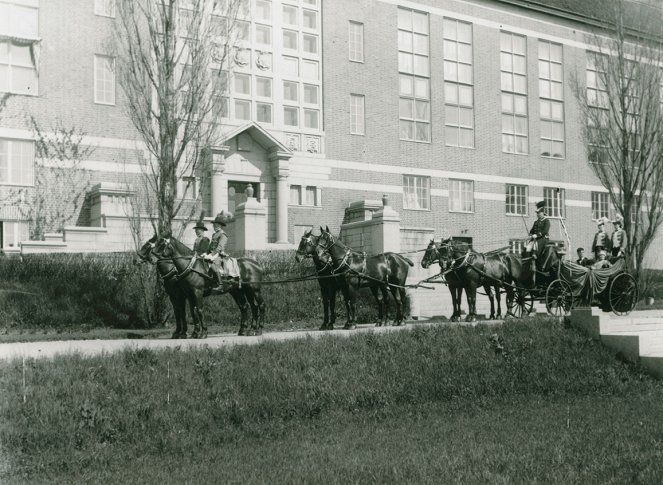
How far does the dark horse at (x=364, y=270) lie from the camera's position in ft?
56.3

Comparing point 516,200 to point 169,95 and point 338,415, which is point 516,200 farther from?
point 338,415

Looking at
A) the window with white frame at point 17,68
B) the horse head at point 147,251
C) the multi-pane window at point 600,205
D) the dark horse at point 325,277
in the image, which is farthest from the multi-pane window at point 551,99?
the horse head at point 147,251

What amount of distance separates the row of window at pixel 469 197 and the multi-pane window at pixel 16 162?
57.5 ft

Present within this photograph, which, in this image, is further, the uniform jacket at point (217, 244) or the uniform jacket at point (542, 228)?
the uniform jacket at point (542, 228)

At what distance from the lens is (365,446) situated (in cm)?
916

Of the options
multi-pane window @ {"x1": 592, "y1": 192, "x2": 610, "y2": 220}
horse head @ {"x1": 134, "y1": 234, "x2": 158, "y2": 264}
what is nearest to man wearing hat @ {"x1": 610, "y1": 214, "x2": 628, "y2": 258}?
horse head @ {"x1": 134, "y1": 234, "x2": 158, "y2": 264}

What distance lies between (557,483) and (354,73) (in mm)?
30159

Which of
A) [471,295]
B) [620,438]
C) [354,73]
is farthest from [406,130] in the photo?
[620,438]

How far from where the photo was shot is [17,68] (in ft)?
92.4

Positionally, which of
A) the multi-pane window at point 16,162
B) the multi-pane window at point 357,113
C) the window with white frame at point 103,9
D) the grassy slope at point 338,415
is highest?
the window with white frame at point 103,9

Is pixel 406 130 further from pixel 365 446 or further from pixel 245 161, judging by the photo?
pixel 365 446

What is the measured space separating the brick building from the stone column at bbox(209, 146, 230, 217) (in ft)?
0.23

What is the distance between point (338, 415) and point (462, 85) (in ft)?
103

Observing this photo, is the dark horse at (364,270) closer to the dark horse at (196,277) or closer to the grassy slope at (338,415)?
the dark horse at (196,277)
